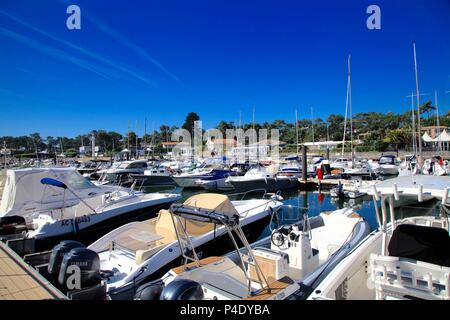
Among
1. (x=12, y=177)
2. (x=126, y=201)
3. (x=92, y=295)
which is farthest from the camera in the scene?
(x=126, y=201)

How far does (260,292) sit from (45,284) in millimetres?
3565

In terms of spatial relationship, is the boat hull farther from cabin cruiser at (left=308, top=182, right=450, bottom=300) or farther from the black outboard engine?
cabin cruiser at (left=308, top=182, right=450, bottom=300)

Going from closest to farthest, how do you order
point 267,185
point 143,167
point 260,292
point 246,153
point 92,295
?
1. point 260,292
2. point 92,295
3. point 267,185
4. point 143,167
5. point 246,153

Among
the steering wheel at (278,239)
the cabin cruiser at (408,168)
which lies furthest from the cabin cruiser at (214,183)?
the steering wheel at (278,239)

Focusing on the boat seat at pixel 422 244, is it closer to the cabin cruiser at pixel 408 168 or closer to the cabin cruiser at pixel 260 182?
the cabin cruiser at pixel 260 182

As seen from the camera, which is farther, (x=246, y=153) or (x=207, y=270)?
(x=246, y=153)

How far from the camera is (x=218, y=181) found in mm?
22484

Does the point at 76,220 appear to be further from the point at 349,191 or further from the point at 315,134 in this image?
the point at 315,134

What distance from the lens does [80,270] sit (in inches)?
180

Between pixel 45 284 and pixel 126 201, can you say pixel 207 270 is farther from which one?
pixel 126 201

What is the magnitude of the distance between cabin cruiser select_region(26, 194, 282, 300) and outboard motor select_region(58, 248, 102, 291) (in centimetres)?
2

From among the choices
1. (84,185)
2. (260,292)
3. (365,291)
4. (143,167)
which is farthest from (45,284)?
(143,167)

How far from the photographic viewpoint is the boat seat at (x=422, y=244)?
3373 mm

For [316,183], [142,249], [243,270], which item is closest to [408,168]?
[316,183]
